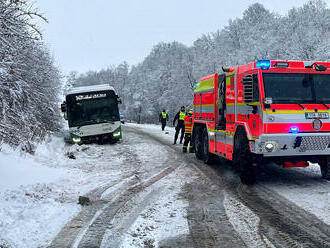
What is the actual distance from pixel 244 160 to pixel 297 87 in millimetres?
1995

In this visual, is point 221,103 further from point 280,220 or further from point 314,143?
point 280,220

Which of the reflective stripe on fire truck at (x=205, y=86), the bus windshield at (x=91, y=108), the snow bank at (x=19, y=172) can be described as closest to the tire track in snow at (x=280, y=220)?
the reflective stripe on fire truck at (x=205, y=86)

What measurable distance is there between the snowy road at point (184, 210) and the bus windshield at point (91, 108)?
289 inches

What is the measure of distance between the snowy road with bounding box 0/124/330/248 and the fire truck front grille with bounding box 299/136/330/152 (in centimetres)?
84

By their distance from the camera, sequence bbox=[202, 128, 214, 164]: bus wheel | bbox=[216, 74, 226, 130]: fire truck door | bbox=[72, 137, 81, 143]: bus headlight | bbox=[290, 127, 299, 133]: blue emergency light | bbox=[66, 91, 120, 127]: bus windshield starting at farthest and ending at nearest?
1. bbox=[66, 91, 120, 127]: bus windshield
2. bbox=[72, 137, 81, 143]: bus headlight
3. bbox=[202, 128, 214, 164]: bus wheel
4. bbox=[216, 74, 226, 130]: fire truck door
5. bbox=[290, 127, 299, 133]: blue emergency light

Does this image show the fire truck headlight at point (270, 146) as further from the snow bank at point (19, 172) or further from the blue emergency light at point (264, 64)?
the snow bank at point (19, 172)

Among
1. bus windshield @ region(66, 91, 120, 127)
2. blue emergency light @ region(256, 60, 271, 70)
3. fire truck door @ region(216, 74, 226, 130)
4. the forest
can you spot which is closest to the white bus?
bus windshield @ region(66, 91, 120, 127)

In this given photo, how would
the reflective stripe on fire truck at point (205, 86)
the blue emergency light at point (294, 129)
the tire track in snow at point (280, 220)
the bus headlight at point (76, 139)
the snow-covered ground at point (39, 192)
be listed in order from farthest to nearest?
the bus headlight at point (76, 139) → the reflective stripe on fire truck at point (205, 86) → the blue emergency light at point (294, 129) → the snow-covered ground at point (39, 192) → the tire track in snow at point (280, 220)

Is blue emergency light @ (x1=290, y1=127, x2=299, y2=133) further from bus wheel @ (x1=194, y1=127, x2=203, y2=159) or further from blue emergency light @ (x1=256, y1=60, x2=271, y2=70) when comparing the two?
bus wheel @ (x1=194, y1=127, x2=203, y2=159)

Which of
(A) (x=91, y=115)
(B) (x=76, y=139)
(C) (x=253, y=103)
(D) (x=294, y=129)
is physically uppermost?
(C) (x=253, y=103)

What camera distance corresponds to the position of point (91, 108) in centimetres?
1816

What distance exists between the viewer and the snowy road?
4922 mm

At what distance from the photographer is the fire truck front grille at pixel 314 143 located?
8.03 meters

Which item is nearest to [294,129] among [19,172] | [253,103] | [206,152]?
[253,103]
